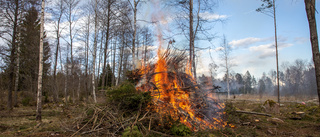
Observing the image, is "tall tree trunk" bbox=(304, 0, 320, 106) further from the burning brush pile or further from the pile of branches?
the pile of branches

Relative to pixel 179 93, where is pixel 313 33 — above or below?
above

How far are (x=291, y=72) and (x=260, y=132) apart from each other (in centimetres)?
5573

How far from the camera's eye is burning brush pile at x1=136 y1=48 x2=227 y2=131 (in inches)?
205

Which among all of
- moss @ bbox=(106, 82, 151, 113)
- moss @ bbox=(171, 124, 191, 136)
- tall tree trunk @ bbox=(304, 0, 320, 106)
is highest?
tall tree trunk @ bbox=(304, 0, 320, 106)

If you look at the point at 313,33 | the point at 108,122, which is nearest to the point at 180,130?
the point at 108,122

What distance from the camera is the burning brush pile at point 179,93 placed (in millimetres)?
5199

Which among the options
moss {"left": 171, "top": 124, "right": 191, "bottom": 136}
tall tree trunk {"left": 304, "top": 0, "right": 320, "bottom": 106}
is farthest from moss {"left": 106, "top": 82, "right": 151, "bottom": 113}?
tall tree trunk {"left": 304, "top": 0, "right": 320, "bottom": 106}

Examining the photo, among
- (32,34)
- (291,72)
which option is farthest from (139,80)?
(291,72)

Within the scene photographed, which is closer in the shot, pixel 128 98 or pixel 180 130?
pixel 180 130

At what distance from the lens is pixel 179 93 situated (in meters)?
5.65

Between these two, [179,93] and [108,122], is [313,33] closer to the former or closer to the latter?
[179,93]

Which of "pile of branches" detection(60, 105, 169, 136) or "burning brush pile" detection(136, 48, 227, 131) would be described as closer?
"pile of branches" detection(60, 105, 169, 136)

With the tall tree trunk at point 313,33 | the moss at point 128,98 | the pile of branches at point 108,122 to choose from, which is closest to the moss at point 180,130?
the pile of branches at point 108,122

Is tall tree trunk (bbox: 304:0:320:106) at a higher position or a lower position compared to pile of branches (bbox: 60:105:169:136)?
higher
